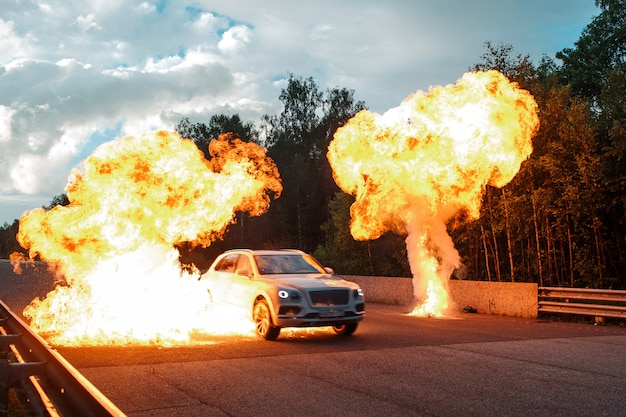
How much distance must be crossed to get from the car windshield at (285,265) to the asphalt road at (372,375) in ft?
4.28

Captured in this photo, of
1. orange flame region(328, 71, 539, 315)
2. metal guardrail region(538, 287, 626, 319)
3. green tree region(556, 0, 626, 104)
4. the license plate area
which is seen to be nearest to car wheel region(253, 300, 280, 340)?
the license plate area

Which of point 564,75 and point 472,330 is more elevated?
point 564,75

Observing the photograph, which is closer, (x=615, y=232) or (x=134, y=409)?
(x=134, y=409)

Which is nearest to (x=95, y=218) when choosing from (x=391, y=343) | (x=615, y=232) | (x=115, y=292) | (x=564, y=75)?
(x=115, y=292)

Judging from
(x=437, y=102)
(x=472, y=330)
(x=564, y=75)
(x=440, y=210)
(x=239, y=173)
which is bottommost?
(x=472, y=330)

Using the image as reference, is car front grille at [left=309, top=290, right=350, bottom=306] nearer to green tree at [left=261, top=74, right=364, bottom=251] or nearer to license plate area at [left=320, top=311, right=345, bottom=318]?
license plate area at [left=320, top=311, right=345, bottom=318]

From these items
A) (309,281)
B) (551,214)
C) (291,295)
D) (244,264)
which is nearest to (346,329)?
(309,281)

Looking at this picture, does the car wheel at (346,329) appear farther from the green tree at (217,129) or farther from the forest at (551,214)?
the green tree at (217,129)

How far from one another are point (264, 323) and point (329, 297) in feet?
4.36

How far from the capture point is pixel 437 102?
17812 mm

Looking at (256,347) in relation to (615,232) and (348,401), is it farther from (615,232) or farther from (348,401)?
(615,232)

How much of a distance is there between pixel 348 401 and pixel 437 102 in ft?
40.9

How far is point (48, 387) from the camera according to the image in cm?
568

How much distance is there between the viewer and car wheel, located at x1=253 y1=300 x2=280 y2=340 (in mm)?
11930
